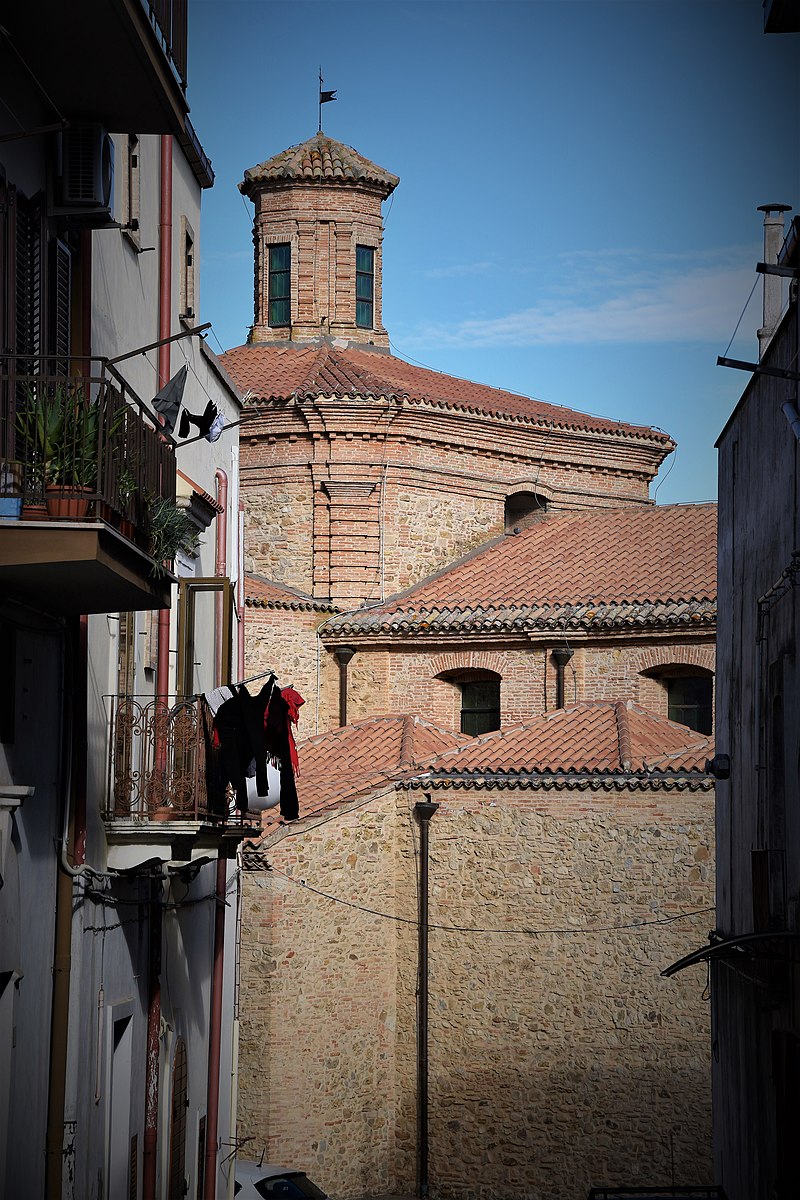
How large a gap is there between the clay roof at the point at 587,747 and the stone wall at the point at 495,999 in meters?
0.40

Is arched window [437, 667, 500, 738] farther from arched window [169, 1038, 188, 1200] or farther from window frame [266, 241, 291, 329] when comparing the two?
arched window [169, 1038, 188, 1200]

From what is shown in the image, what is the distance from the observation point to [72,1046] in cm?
1064

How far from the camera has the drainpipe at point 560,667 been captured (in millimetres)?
26875

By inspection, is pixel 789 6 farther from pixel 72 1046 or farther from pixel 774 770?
pixel 72 1046

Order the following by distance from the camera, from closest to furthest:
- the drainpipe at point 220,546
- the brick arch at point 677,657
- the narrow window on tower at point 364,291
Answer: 1. the drainpipe at point 220,546
2. the brick arch at point 677,657
3. the narrow window on tower at point 364,291

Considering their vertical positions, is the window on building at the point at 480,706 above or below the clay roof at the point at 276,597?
below

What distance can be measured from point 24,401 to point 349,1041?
1614cm

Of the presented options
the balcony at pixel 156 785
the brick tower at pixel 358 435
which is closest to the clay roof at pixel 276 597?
the brick tower at pixel 358 435

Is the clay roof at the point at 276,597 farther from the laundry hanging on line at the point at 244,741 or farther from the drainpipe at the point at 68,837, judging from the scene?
the drainpipe at the point at 68,837

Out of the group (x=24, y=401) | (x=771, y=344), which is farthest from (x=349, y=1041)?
(x=24, y=401)

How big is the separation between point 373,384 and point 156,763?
58.8ft

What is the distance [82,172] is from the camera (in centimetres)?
1007

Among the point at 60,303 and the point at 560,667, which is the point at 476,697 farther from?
the point at 60,303

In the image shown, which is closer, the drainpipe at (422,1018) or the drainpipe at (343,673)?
the drainpipe at (422,1018)
